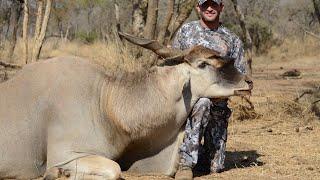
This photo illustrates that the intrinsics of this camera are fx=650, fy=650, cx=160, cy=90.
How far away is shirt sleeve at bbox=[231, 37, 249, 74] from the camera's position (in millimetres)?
5680

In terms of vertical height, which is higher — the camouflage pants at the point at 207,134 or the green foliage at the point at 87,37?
the camouflage pants at the point at 207,134

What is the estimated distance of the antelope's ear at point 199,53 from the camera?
5137 millimetres

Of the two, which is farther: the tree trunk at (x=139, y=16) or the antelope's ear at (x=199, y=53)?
the tree trunk at (x=139, y=16)

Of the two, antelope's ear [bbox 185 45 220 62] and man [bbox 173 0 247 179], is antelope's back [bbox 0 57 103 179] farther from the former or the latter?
man [bbox 173 0 247 179]

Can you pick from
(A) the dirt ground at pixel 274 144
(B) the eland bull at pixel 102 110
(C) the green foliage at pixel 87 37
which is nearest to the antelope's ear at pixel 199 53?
(B) the eland bull at pixel 102 110

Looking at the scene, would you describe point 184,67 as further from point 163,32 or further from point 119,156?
point 163,32

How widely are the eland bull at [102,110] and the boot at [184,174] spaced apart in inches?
3.3

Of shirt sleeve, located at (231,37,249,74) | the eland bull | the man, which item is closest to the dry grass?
the man

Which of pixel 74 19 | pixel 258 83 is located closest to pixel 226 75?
pixel 258 83

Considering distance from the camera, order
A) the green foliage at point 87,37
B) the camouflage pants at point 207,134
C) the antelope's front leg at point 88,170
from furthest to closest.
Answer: the green foliage at point 87,37 < the camouflage pants at point 207,134 < the antelope's front leg at point 88,170

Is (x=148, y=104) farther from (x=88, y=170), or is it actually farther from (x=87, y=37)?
(x=87, y=37)

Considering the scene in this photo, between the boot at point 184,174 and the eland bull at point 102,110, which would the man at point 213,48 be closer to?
the boot at point 184,174

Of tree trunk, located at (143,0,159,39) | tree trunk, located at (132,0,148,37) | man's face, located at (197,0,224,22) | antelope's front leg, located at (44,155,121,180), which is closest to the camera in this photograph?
antelope's front leg, located at (44,155,121,180)

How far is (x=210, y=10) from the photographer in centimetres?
562
